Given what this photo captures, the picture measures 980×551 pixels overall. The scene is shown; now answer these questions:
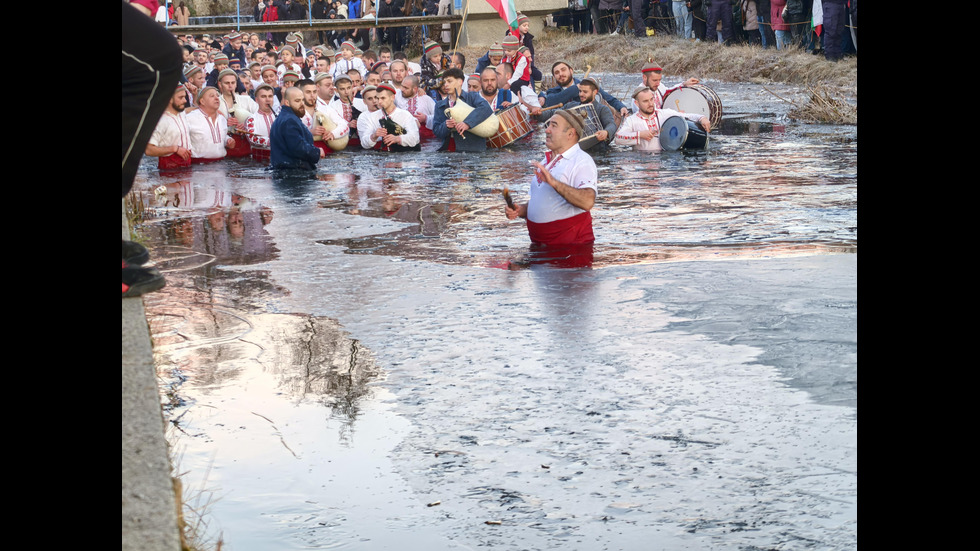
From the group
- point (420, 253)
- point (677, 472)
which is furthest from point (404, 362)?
point (420, 253)

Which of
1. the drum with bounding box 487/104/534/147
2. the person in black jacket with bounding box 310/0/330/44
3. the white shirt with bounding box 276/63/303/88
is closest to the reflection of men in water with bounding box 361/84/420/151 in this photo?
the drum with bounding box 487/104/534/147

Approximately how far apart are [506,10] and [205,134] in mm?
9141

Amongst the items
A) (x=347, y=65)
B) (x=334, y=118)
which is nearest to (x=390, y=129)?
(x=334, y=118)

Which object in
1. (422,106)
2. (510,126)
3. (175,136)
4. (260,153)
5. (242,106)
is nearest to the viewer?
(175,136)

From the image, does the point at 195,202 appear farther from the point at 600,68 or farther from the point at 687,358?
the point at 600,68

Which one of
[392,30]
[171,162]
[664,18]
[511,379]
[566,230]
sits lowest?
[511,379]

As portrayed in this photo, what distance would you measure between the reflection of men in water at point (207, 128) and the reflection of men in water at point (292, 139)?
1.34m

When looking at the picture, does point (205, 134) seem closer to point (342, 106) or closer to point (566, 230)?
point (342, 106)

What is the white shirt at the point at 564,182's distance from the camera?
360 inches

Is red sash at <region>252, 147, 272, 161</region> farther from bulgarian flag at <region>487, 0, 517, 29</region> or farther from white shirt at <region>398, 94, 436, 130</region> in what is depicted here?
bulgarian flag at <region>487, 0, 517, 29</region>

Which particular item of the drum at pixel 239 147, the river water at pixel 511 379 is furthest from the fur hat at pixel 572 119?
the drum at pixel 239 147

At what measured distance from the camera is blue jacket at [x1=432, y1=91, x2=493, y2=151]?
17.5 m

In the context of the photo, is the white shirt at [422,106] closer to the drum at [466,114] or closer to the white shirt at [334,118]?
the white shirt at [334,118]

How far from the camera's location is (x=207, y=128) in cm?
1709
